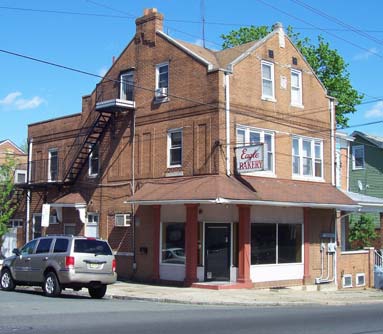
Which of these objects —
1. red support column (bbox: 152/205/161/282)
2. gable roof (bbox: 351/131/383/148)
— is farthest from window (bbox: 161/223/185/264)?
gable roof (bbox: 351/131/383/148)

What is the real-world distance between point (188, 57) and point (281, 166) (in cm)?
592

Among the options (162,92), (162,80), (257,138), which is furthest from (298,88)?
(162,92)

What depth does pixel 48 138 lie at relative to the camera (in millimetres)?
31422

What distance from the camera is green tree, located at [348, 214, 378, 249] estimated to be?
36.6 m

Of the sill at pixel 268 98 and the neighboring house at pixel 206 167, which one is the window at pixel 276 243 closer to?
the neighboring house at pixel 206 167

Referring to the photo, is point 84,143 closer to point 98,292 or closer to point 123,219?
point 123,219

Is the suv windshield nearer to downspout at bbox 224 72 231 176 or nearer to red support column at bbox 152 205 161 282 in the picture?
red support column at bbox 152 205 161 282

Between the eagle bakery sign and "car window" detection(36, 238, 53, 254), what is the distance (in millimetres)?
7556

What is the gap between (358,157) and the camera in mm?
40969

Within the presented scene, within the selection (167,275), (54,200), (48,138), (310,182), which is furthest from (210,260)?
(48,138)

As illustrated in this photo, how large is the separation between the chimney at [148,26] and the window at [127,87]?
5.05 feet

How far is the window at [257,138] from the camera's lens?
24.0m

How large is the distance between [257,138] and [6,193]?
14.3 m

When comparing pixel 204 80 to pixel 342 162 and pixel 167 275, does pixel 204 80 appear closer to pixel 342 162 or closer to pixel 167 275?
pixel 167 275
